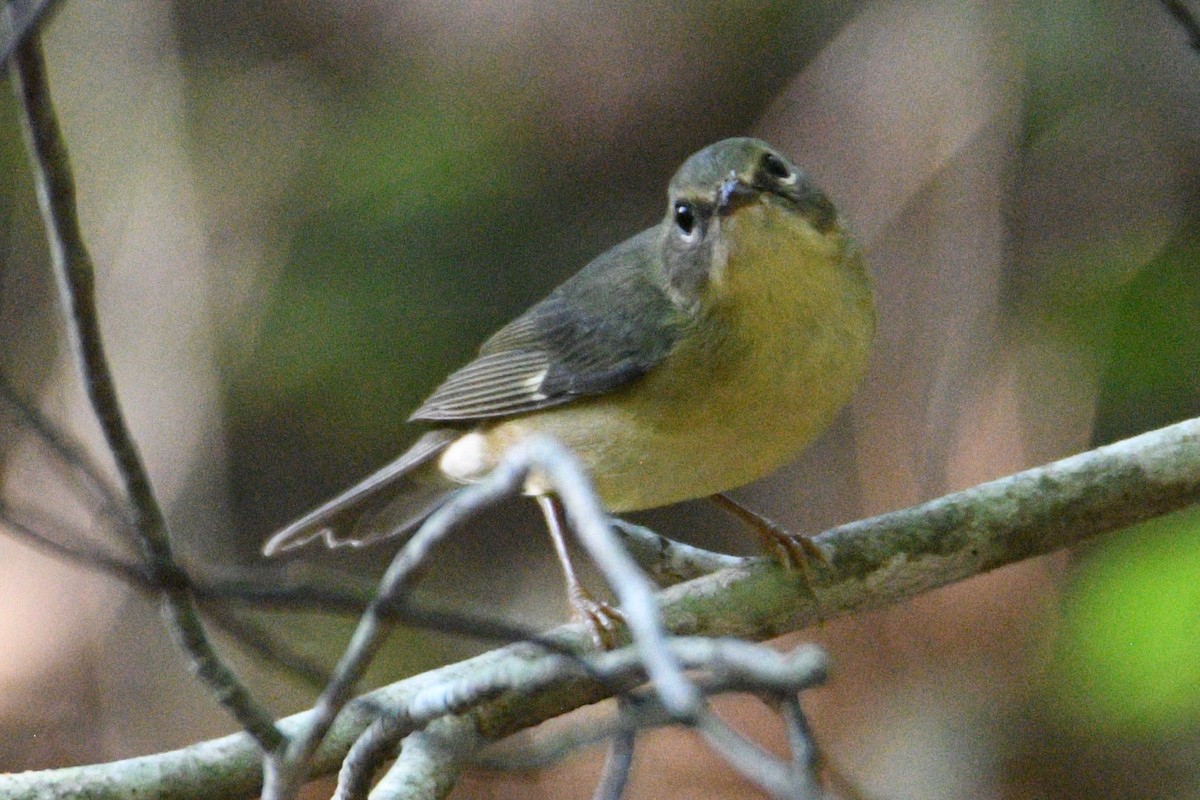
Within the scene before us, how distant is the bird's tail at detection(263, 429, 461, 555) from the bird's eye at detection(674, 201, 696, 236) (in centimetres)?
99

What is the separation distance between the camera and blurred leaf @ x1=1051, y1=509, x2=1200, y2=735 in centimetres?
356

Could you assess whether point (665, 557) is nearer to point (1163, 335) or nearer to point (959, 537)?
point (959, 537)

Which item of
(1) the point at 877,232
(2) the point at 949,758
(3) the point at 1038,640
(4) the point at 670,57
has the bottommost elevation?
(2) the point at 949,758

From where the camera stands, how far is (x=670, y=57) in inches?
260

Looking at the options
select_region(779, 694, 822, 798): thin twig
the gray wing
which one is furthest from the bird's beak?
select_region(779, 694, 822, 798): thin twig

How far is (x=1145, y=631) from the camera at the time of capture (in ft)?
11.9

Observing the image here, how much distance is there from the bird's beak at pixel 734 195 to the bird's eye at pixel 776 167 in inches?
4.1

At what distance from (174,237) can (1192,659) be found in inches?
161

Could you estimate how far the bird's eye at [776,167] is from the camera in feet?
10.6

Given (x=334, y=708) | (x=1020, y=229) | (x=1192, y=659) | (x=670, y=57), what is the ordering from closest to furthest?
(x=334, y=708), (x=1192, y=659), (x=1020, y=229), (x=670, y=57)

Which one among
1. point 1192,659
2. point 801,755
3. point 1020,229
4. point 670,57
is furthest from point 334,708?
point 670,57

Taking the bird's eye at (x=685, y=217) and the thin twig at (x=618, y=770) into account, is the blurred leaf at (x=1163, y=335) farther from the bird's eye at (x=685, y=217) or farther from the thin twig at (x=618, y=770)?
the thin twig at (x=618, y=770)

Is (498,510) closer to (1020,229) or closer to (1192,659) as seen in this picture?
(1020,229)

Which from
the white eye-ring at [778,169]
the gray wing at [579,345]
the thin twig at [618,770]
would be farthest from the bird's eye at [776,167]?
the thin twig at [618,770]
